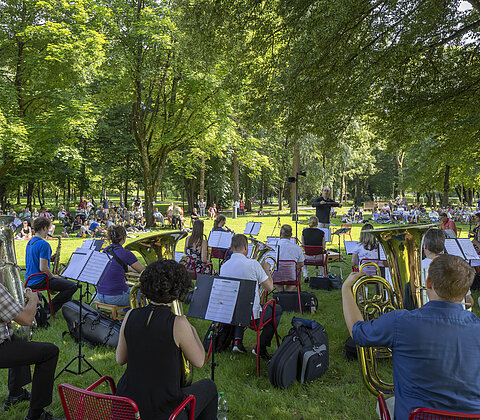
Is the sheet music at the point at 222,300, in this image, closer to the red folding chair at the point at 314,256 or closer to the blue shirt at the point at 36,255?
the blue shirt at the point at 36,255

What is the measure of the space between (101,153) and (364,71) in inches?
900

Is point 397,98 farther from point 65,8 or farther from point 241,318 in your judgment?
point 65,8

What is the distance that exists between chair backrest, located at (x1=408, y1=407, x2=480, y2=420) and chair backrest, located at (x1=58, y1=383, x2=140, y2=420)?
4.64 feet

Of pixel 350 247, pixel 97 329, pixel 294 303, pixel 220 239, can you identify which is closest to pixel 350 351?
pixel 294 303

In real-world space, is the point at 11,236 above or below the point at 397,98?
below

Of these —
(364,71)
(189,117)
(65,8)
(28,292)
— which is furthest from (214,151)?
(28,292)

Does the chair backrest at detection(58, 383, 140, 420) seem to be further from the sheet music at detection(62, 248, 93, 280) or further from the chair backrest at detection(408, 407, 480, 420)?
the sheet music at detection(62, 248, 93, 280)

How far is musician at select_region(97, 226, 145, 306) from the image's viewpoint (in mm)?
4836

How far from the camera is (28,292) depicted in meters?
2.89

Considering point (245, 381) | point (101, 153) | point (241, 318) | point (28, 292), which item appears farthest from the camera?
point (101, 153)

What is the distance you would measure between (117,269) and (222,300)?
86.7 inches

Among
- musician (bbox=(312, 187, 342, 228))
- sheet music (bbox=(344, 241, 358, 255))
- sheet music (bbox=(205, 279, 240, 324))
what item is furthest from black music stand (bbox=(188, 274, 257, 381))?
musician (bbox=(312, 187, 342, 228))

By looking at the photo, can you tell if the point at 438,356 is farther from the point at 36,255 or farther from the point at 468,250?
the point at 36,255

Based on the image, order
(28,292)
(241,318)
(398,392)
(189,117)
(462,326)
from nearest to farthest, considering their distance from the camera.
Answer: (462,326) < (398,392) < (28,292) < (241,318) < (189,117)
